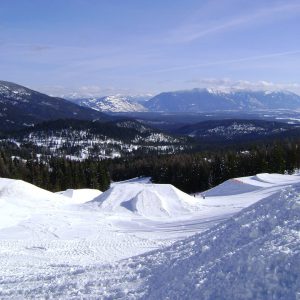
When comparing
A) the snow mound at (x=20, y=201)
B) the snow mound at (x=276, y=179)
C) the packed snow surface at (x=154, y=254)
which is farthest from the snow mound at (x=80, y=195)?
the snow mound at (x=276, y=179)

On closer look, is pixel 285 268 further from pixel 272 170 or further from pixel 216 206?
pixel 272 170

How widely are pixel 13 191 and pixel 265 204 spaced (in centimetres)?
4161

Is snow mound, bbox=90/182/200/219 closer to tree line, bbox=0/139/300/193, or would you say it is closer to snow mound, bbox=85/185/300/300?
snow mound, bbox=85/185/300/300

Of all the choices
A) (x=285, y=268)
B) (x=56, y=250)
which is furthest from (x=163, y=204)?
(x=285, y=268)

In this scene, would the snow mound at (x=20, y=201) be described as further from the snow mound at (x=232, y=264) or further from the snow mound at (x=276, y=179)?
the snow mound at (x=276, y=179)

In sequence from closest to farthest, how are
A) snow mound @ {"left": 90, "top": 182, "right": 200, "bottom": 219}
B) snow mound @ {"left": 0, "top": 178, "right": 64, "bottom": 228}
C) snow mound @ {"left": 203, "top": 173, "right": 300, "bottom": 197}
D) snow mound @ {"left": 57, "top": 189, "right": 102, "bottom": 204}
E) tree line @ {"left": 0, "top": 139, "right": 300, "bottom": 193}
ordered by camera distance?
snow mound @ {"left": 0, "top": 178, "right": 64, "bottom": 228}, snow mound @ {"left": 90, "top": 182, "right": 200, "bottom": 219}, snow mound @ {"left": 57, "top": 189, "right": 102, "bottom": 204}, snow mound @ {"left": 203, "top": 173, "right": 300, "bottom": 197}, tree line @ {"left": 0, "top": 139, "right": 300, "bottom": 193}

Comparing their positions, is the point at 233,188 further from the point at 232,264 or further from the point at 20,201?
the point at 232,264

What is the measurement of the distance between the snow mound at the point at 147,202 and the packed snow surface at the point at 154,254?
1.43m

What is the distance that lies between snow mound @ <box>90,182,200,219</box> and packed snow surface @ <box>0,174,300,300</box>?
4.71 feet

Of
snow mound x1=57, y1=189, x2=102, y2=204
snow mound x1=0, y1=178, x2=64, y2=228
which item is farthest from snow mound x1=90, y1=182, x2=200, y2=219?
snow mound x1=57, y1=189, x2=102, y2=204

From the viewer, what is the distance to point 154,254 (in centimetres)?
1978

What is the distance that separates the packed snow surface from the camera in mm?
12672

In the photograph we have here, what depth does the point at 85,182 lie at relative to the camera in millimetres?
86625

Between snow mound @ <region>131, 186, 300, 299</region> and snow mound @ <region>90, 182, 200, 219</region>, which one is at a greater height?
snow mound @ <region>131, 186, 300, 299</region>
